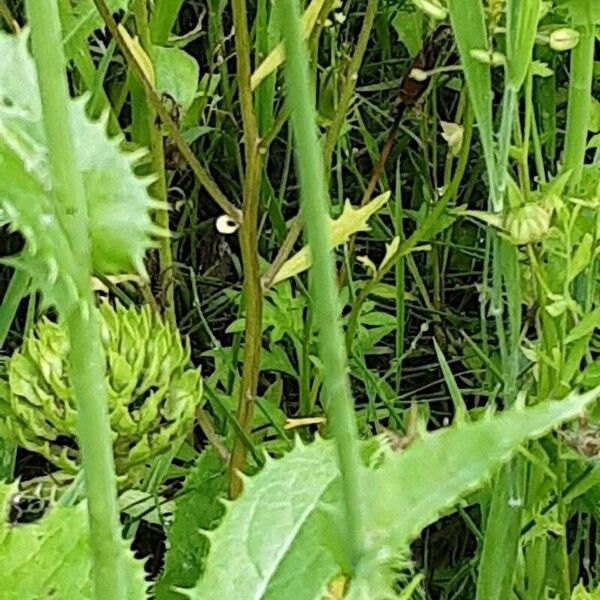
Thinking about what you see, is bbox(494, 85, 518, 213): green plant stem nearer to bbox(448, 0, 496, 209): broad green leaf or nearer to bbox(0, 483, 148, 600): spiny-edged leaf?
bbox(448, 0, 496, 209): broad green leaf

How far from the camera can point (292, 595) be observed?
52 centimetres

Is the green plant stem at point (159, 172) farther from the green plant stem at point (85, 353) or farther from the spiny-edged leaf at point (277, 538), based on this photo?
the green plant stem at point (85, 353)

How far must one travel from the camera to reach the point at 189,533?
0.79 m

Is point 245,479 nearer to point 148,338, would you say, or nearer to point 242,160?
point 148,338

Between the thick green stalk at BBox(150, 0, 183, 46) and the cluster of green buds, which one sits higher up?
the thick green stalk at BBox(150, 0, 183, 46)

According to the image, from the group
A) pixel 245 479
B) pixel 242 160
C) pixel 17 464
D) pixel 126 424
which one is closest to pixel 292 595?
pixel 245 479

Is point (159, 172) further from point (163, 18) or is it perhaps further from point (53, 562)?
point (53, 562)

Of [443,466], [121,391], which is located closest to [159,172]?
[121,391]

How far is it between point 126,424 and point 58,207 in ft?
1.22

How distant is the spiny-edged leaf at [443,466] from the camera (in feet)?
1.22

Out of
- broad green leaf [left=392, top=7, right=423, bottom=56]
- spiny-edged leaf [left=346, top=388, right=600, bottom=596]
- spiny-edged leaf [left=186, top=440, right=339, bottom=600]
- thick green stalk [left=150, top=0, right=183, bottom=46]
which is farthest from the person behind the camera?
broad green leaf [left=392, top=7, right=423, bottom=56]

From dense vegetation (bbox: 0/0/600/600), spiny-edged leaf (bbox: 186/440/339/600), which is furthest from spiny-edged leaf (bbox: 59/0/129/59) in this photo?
spiny-edged leaf (bbox: 186/440/339/600)

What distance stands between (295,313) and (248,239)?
0.73ft

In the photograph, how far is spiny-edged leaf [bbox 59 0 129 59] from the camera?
81cm
